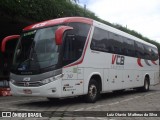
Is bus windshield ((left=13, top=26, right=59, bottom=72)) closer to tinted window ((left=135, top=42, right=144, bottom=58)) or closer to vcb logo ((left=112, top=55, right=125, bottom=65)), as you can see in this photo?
vcb logo ((left=112, top=55, right=125, bottom=65))

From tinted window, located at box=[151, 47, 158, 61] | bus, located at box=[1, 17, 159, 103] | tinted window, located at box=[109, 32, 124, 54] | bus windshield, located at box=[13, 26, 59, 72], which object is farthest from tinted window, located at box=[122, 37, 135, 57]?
bus windshield, located at box=[13, 26, 59, 72]

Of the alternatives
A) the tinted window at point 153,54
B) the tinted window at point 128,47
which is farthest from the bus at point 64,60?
the tinted window at point 153,54

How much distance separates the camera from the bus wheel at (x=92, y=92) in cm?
1378

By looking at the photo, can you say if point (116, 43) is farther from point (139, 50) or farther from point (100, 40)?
point (139, 50)

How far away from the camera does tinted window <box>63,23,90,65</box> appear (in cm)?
1256

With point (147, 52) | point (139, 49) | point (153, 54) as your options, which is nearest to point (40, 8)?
point (139, 49)

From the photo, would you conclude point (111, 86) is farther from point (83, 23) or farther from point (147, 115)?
point (147, 115)

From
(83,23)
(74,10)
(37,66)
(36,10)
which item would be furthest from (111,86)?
(74,10)

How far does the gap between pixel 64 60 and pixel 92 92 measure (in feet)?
7.48

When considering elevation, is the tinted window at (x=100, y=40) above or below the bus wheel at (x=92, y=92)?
above

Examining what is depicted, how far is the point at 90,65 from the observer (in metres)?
14.0

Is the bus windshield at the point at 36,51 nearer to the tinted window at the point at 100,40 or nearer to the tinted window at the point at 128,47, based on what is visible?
the tinted window at the point at 100,40

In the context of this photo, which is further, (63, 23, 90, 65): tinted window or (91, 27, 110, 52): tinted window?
(91, 27, 110, 52): tinted window

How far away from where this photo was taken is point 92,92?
551 inches
